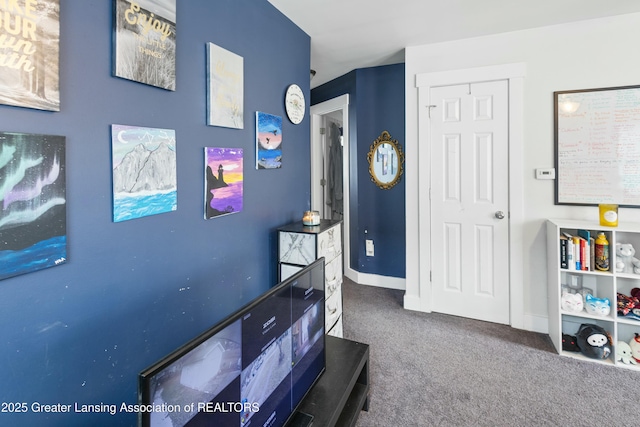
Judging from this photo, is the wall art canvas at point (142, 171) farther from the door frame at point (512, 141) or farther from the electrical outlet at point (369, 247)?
the electrical outlet at point (369, 247)

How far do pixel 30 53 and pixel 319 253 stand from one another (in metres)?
1.58

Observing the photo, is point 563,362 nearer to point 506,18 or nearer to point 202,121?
point 506,18

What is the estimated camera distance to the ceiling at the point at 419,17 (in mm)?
2219

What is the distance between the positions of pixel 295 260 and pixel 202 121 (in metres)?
1.03

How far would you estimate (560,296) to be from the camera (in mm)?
2328

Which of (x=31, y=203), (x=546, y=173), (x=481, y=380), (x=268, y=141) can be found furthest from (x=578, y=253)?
(x=31, y=203)

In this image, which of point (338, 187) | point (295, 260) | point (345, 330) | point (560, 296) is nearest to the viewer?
point (295, 260)

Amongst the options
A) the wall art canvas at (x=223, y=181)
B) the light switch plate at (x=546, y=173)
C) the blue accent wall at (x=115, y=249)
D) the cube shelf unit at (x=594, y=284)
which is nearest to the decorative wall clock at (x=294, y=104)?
the blue accent wall at (x=115, y=249)

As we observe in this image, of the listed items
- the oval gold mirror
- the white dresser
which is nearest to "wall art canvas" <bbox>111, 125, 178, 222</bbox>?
the white dresser

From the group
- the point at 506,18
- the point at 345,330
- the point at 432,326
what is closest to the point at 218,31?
the point at 506,18

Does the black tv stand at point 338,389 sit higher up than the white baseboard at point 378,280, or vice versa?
the black tv stand at point 338,389

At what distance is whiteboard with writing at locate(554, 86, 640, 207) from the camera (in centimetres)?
236

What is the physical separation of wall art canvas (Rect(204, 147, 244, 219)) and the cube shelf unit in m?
2.20

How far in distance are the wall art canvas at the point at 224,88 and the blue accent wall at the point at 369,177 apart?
204cm
